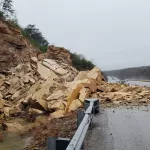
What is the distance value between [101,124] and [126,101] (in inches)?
203

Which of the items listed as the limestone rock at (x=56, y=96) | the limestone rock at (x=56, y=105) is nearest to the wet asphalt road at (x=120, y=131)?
the limestone rock at (x=56, y=105)

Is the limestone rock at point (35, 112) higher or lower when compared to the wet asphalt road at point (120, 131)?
lower

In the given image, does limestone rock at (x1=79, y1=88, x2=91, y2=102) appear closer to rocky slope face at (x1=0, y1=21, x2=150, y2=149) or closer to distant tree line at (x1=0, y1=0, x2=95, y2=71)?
rocky slope face at (x1=0, y1=21, x2=150, y2=149)

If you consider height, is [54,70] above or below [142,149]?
above

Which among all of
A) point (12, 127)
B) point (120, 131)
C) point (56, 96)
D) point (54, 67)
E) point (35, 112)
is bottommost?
point (12, 127)

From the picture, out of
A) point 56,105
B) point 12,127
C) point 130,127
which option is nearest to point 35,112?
point 56,105

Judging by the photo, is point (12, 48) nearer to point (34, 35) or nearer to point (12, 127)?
point (12, 127)

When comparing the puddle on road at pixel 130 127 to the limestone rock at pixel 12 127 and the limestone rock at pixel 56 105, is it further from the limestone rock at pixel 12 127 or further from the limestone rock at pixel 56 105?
the limestone rock at pixel 12 127

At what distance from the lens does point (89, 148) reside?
6883mm

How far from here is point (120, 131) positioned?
326 inches

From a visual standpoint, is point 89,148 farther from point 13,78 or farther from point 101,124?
point 13,78

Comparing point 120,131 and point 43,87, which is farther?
point 43,87

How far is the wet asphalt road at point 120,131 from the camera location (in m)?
6.96

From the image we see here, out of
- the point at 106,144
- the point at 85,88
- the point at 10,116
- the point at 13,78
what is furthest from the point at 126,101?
the point at 13,78
